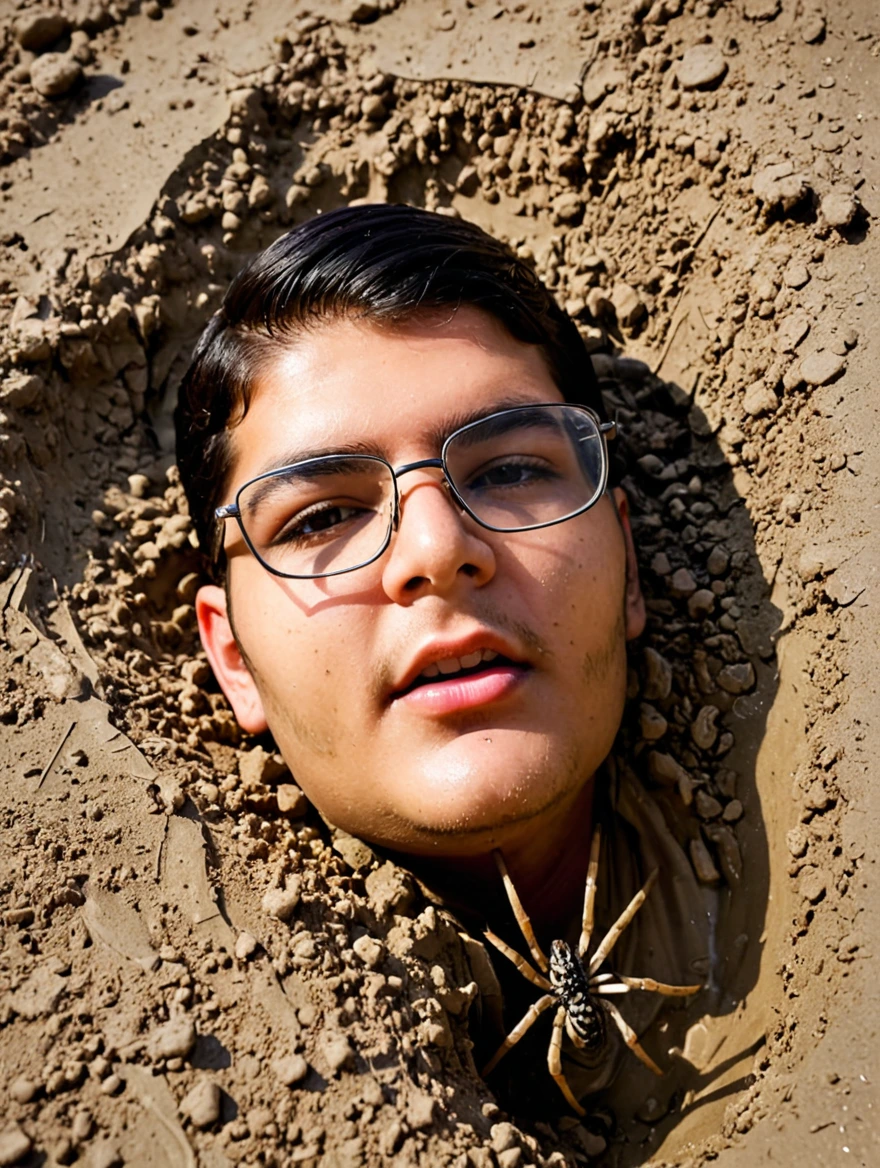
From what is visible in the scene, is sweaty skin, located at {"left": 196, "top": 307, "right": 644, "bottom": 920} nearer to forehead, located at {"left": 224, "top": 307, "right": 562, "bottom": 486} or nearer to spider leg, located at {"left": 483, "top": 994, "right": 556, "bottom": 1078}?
forehead, located at {"left": 224, "top": 307, "right": 562, "bottom": 486}

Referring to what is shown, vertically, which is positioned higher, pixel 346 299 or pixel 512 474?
pixel 346 299

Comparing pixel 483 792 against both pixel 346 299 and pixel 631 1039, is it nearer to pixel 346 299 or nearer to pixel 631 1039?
pixel 631 1039

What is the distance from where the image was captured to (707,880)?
8.32ft

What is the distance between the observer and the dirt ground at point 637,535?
6.06 ft

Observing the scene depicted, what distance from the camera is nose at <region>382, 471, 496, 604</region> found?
81.7 inches

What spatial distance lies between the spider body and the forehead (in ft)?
3.82

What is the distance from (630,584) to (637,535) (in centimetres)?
28

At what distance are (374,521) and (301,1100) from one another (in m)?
1.13

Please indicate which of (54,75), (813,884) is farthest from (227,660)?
(54,75)

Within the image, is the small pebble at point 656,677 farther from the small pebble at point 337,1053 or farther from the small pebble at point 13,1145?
the small pebble at point 13,1145

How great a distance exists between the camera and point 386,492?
7.33 feet

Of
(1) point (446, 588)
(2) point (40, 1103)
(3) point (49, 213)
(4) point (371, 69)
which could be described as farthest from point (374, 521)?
(4) point (371, 69)

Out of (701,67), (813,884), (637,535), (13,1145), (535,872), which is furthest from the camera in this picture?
(701,67)

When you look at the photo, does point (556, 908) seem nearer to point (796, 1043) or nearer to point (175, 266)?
point (796, 1043)
